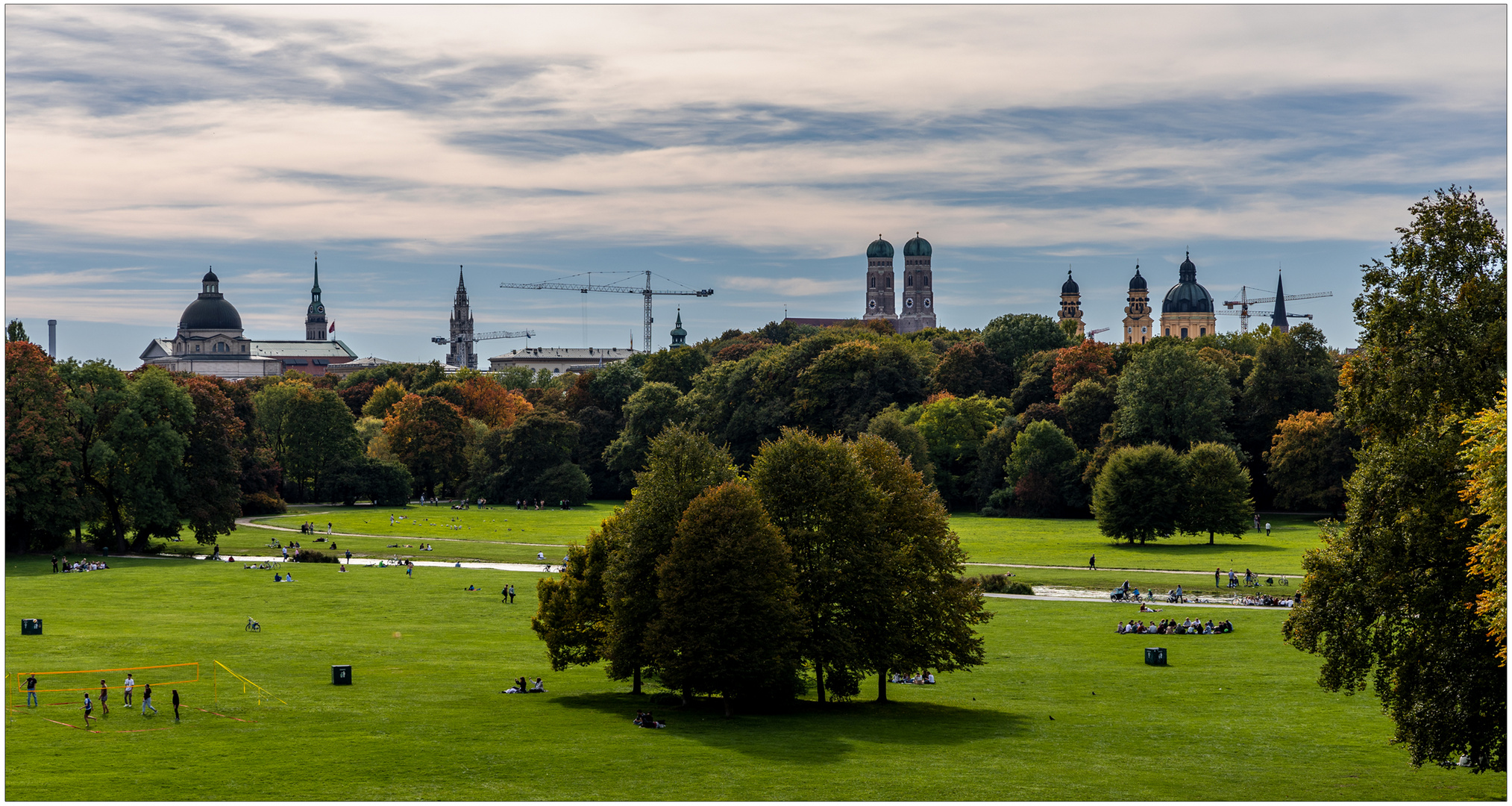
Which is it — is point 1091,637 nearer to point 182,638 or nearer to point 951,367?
point 182,638

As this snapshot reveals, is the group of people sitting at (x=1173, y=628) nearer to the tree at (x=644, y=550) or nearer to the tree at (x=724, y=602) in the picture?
the tree at (x=724, y=602)

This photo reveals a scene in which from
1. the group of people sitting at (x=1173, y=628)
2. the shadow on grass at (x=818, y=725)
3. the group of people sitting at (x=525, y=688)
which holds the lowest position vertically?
the shadow on grass at (x=818, y=725)

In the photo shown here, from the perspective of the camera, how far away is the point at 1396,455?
96.1ft

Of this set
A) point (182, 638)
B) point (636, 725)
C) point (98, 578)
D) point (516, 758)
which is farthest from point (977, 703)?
point (98, 578)

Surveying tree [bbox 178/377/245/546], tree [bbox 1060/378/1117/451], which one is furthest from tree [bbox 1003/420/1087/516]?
A: tree [bbox 178/377/245/546]

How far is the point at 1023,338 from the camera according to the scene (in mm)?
145625

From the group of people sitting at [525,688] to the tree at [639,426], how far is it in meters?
90.6

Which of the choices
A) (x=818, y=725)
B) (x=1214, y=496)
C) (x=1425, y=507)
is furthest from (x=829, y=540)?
(x=1214, y=496)

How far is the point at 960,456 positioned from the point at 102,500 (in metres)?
69.1

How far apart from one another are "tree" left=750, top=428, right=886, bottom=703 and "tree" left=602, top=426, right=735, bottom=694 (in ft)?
7.41

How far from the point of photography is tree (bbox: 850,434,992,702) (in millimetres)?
42625

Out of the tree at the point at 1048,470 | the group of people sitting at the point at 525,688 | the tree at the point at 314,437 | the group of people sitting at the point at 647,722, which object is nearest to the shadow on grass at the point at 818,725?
the group of people sitting at the point at 647,722

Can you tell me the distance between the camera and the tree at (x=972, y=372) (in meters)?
139

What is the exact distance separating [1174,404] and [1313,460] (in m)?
12.5
